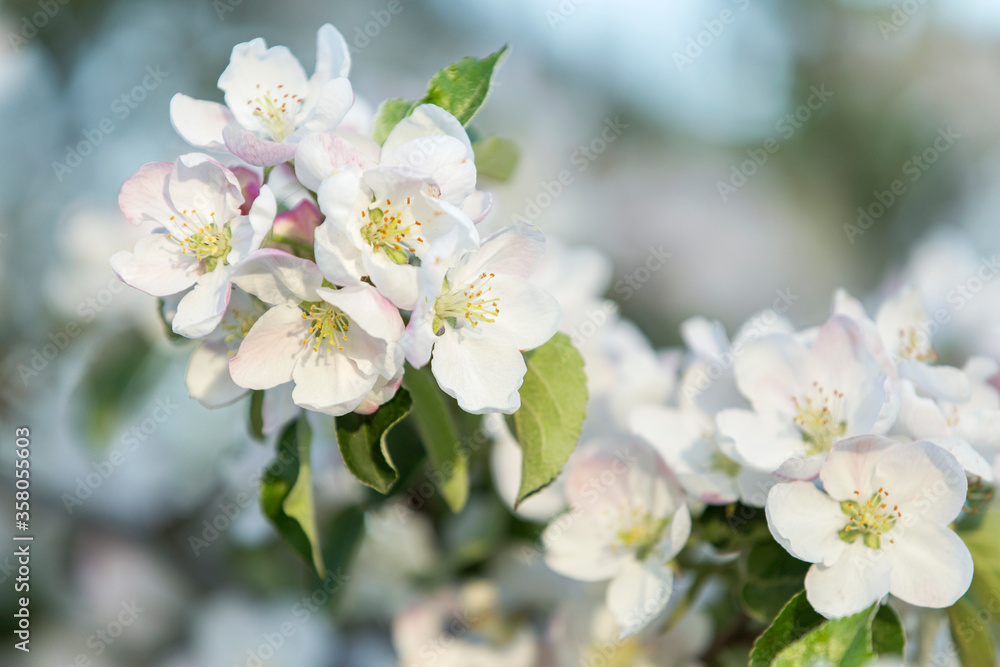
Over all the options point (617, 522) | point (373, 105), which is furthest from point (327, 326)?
point (373, 105)

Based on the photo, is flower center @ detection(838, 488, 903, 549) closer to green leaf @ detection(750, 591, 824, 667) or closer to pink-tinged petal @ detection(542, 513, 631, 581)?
green leaf @ detection(750, 591, 824, 667)

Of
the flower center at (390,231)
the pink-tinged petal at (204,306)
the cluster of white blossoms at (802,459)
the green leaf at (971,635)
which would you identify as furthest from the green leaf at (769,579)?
the pink-tinged petal at (204,306)

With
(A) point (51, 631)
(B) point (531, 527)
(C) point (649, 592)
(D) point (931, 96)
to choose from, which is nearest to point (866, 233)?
(D) point (931, 96)

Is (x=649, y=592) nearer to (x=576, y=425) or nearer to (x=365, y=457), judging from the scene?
(x=576, y=425)

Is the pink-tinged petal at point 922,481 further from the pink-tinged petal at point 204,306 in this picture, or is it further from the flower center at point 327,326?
the pink-tinged petal at point 204,306

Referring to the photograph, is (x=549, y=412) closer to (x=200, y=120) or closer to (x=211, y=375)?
(x=211, y=375)

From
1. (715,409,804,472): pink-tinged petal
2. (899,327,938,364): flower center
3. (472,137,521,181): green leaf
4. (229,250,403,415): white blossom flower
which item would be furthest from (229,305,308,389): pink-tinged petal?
(899,327,938,364): flower center
